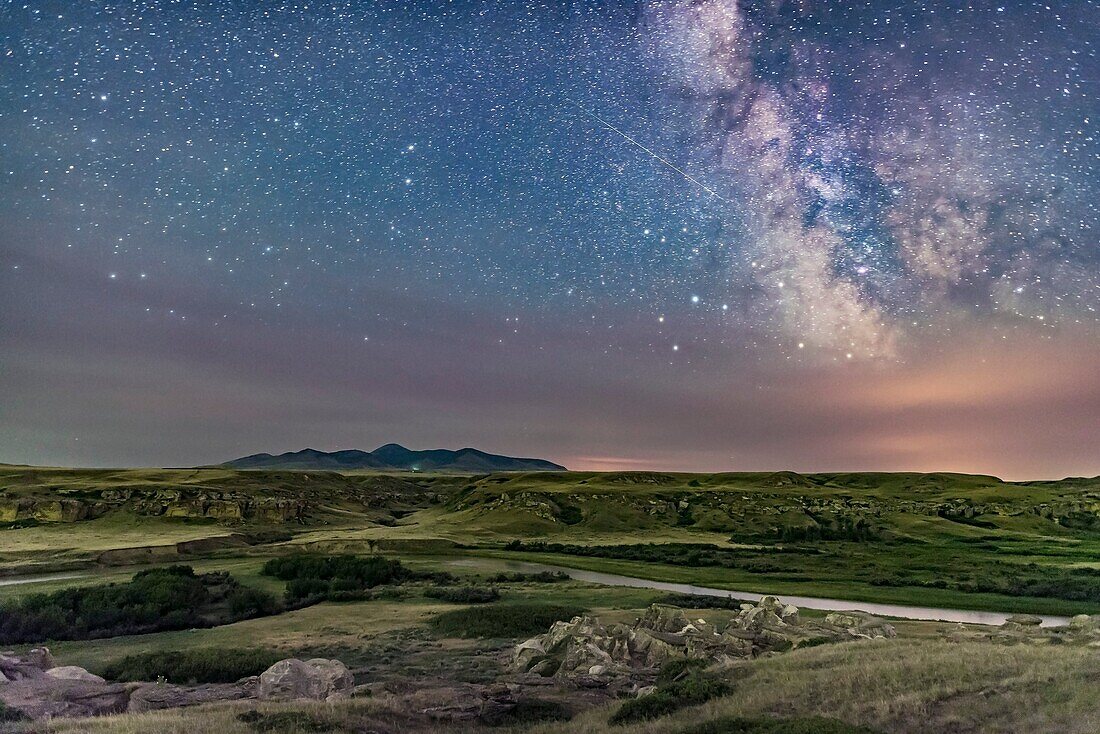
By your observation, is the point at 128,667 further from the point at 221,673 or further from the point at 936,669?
the point at 936,669

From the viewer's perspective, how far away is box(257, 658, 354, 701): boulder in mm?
20000

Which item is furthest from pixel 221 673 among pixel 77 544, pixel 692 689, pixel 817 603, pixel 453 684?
pixel 77 544

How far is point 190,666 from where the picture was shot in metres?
24.1

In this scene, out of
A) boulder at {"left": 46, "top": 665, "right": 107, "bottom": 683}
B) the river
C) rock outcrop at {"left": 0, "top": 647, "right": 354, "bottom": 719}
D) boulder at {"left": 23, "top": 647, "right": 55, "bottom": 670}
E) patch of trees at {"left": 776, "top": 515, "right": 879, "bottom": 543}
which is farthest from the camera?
patch of trees at {"left": 776, "top": 515, "right": 879, "bottom": 543}

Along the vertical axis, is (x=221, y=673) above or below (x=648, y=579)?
above

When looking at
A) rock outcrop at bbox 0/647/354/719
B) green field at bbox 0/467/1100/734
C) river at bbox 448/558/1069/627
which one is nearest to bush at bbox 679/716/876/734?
green field at bbox 0/467/1100/734

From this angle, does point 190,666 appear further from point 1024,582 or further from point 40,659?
point 1024,582

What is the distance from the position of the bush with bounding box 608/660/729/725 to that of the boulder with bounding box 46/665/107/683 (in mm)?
18599

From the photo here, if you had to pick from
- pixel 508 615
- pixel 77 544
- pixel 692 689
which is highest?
pixel 692 689

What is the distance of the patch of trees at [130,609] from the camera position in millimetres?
31531

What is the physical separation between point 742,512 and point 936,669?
4318 inches

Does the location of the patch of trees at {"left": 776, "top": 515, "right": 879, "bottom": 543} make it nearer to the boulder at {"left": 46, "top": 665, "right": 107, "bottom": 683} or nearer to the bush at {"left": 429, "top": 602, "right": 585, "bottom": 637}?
the bush at {"left": 429, "top": 602, "right": 585, "bottom": 637}

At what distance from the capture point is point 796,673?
19.4 m

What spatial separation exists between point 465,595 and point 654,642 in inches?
842
